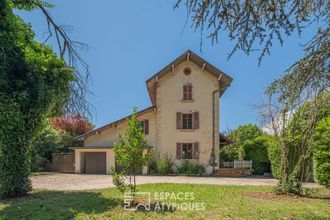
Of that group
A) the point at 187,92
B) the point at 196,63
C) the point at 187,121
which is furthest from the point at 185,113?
the point at 196,63

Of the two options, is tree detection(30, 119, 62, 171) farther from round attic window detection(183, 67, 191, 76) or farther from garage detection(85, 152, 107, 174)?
round attic window detection(183, 67, 191, 76)

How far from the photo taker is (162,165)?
2323 centimetres

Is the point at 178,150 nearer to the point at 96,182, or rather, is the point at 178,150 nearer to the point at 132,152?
the point at 96,182

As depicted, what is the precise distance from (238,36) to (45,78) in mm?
7347

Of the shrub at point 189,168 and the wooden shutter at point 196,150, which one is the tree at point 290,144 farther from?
the wooden shutter at point 196,150

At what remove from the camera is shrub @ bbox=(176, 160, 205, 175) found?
2323 centimetres

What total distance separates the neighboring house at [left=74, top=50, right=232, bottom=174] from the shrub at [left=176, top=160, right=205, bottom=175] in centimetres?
46

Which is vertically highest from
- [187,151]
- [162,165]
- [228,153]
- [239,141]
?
[239,141]

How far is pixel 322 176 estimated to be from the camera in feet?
50.2

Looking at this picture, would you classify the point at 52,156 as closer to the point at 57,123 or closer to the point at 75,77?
the point at 57,123

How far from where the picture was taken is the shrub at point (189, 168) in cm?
2323

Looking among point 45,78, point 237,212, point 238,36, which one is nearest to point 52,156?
point 45,78

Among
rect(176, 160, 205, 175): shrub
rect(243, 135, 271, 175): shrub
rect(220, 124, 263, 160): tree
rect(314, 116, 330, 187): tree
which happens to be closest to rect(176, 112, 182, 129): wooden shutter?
rect(176, 160, 205, 175): shrub

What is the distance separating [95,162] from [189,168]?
27.7 ft
